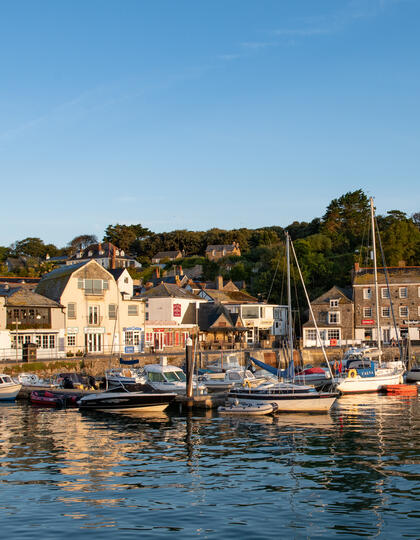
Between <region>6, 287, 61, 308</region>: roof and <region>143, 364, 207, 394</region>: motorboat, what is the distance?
1904 cm

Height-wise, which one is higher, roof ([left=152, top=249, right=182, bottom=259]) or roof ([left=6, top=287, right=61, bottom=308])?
roof ([left=152, top=249, right=182, bottom=259])

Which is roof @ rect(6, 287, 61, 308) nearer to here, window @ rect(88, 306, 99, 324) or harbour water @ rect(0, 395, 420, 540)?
window @ rect(88, 306, 99, 324)

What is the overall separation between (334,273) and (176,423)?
73704 millimetres

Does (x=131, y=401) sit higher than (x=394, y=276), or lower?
lower

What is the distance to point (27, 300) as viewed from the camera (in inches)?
2297

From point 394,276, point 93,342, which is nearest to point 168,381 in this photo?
point 93,342

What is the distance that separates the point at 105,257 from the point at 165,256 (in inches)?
760

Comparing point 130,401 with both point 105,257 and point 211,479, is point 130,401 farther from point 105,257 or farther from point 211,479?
point 105,257

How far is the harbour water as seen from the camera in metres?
15.5

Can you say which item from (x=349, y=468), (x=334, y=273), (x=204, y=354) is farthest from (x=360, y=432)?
(x=334, y=273)

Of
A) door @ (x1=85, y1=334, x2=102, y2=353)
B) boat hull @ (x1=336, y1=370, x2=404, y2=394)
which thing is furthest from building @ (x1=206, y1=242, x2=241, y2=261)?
boat hull @ (x1=336, y1=370, x2=404, y2=394)

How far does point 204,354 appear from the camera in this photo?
6284cm

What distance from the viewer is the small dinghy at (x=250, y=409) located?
34938mm

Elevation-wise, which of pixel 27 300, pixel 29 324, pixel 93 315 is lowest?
pixel 29 324
